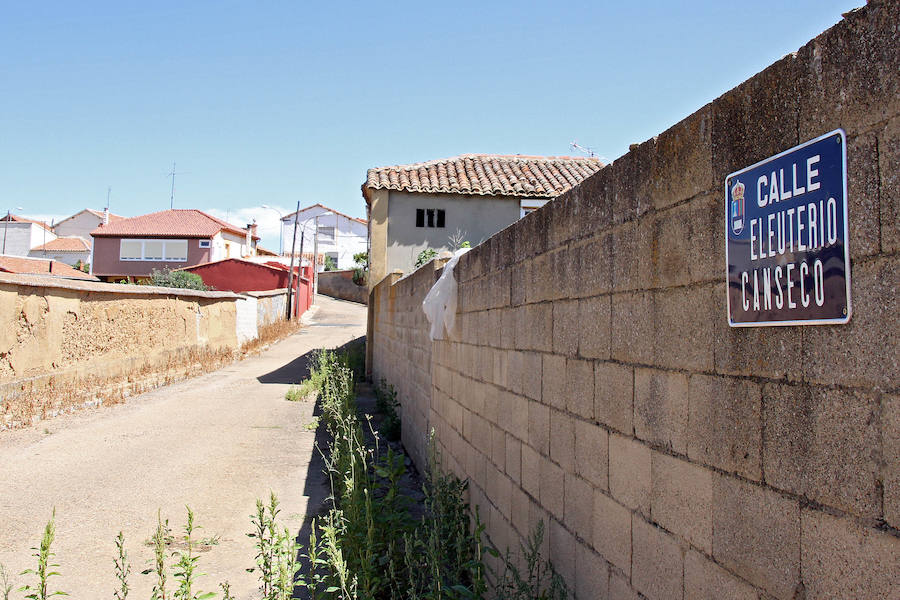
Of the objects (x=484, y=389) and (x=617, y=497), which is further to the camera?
(x=484, y=389)

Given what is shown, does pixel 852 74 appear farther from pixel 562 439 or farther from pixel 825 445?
pixel 562 439

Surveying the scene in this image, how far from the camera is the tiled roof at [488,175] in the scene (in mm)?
18906

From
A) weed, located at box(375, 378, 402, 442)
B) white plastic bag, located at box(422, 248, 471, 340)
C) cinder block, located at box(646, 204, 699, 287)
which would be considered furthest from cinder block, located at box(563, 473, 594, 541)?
weed, located at box(375, 378, 402, 442)

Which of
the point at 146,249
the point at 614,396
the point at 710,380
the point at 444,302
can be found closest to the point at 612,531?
the point at 614,396

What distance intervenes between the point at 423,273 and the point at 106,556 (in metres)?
4.02

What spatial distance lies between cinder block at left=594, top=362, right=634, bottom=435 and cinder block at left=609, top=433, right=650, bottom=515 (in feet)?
0.16

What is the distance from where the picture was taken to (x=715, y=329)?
5.91 ft

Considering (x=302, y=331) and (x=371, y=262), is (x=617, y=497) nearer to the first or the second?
(x=371, y=262)

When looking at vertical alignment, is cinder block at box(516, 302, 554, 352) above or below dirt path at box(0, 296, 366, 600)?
above

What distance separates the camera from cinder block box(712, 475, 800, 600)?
150 centimetres

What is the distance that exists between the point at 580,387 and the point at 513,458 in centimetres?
98

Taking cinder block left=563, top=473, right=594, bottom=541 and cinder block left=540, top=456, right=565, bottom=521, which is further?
cinder block left=540, top=456, right=565, bottom=521

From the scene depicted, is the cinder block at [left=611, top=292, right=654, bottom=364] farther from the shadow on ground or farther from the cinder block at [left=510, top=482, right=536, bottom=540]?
the shadow on ground

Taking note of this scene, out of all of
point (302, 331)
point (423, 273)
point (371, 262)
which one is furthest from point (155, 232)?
point (423, 273)
